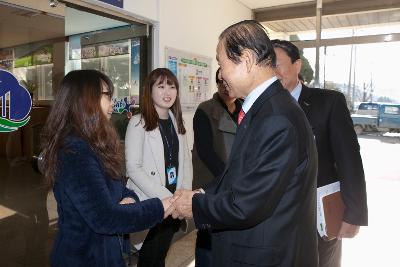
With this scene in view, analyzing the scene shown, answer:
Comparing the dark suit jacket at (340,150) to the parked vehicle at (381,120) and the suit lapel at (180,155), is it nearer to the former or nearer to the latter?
the suit lapel at (180,155)

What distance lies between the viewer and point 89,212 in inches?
44.7

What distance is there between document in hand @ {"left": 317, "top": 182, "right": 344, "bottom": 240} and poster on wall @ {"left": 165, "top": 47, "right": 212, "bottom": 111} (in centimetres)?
224

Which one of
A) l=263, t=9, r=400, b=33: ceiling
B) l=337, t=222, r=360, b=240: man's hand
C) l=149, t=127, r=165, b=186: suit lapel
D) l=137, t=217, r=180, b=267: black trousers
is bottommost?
l=137, t=217, r=180, b=267: black trousers

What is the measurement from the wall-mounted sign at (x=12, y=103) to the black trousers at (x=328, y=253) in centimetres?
193

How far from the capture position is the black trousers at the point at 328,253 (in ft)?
5.60

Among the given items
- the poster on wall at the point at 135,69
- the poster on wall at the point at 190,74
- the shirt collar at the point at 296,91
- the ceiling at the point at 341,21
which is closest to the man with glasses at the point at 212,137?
the shirt collar at the point at 296,91

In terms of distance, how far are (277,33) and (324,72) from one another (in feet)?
5.92

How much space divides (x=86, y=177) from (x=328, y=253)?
133 cm

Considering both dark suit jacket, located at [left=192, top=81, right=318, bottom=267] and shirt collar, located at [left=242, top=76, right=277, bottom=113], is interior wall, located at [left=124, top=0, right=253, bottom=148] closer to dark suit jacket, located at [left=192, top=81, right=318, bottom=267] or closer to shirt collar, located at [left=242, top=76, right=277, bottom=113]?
shirt collar, located at [left=242, top=76, right=277, bottom=113]

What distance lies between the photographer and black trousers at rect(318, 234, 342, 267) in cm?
171

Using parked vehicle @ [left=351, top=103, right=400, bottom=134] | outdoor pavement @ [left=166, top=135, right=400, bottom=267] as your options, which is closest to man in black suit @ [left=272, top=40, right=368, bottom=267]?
outdoor pavement @ [left=166, top=135, right=400, bottom=267]

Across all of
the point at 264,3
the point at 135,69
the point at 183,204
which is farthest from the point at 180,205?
the point at 264,3

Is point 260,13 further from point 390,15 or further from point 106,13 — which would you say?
point 106,13

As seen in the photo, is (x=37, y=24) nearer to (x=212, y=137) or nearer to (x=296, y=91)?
(x=212, y=137)
